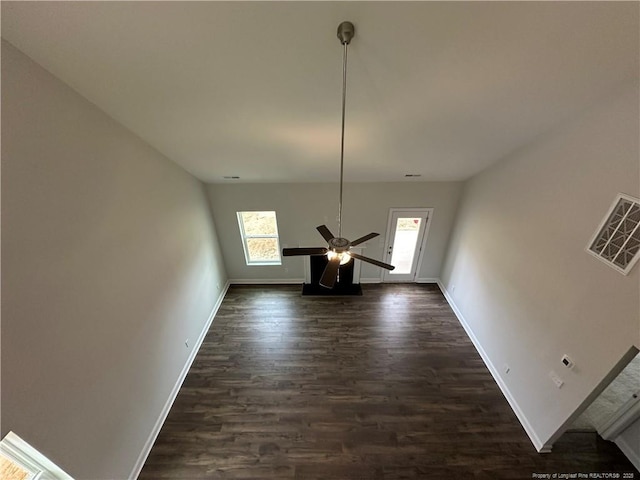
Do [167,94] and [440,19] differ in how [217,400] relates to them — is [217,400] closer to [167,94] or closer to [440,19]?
[167,94]

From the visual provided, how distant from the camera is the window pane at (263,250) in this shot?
5355 millimetres

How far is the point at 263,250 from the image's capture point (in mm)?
5449

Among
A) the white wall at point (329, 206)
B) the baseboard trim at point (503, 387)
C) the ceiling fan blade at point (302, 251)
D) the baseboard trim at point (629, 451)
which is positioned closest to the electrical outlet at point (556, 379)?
the baseboard trim at point (503, 387)

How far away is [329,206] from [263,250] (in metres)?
1.85

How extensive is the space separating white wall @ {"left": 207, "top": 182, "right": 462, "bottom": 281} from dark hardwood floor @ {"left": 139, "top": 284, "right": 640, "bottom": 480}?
5.24 ft

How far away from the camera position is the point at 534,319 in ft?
9.38

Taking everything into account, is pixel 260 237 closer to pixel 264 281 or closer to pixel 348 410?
pixel 264 281

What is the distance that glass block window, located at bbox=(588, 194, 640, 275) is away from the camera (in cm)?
188

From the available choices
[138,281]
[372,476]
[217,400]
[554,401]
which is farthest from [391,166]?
[217,400]

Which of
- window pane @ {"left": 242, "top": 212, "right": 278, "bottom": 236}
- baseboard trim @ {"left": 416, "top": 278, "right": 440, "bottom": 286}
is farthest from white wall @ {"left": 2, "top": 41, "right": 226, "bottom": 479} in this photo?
baseboard trim @ {"left": 416, "top": 278, "right": 440, "bottom": 286}

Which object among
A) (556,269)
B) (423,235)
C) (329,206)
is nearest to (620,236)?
(556,269)

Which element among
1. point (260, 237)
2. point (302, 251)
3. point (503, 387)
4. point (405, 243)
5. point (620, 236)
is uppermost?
point (620, 236)

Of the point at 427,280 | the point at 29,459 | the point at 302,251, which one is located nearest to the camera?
the point at 29,459

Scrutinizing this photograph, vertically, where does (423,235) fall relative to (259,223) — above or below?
below
